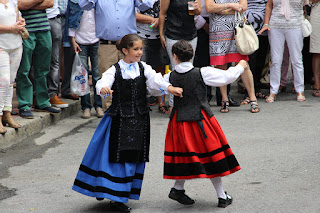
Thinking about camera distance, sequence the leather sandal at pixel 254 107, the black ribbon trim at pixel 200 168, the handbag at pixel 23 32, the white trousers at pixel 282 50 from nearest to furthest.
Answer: the black ribbon trim at pixel 200 168, the handbag at pixel 23 32, the leather sandal at pixel 254 107, the white trousers at pixel 282 50

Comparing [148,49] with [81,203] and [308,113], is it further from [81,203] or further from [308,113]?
[81,203]

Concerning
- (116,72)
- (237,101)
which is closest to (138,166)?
(116,72)

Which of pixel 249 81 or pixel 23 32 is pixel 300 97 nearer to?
pixel 249 81

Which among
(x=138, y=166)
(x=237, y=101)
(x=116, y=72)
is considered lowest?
(x=237, y=101)

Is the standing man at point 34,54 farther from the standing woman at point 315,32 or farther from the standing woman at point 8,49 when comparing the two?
the standing woman at point 315,32

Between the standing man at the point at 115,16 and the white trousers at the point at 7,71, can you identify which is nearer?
the white trousers at the point at 7,71

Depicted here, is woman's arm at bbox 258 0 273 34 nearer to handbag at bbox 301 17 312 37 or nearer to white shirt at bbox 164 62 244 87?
handbag at bbox 301 17 312 37

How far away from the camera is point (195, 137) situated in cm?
492

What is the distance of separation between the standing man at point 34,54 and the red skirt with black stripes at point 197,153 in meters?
3.28

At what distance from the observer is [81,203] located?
16.6 feet

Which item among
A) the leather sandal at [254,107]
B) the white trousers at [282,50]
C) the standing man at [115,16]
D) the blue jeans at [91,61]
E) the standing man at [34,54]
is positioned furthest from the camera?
the white trousers at [282,50]

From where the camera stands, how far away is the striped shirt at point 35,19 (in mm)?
7574

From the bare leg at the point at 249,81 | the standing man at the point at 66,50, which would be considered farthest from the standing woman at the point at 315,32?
the standing man at the point at 66,50

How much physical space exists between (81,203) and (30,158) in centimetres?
171
